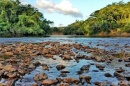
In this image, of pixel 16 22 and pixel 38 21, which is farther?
pixel 38 21

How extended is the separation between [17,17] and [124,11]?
150 ft

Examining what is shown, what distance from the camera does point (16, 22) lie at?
4149 inches

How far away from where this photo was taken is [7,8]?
4168 inches

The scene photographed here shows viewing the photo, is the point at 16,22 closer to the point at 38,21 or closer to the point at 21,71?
the point at 38,21

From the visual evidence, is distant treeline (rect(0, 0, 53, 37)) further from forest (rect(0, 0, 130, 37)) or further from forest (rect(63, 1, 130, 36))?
forest (rect(63, 1, 130, 36))

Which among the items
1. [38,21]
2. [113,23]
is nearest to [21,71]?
[38,21]

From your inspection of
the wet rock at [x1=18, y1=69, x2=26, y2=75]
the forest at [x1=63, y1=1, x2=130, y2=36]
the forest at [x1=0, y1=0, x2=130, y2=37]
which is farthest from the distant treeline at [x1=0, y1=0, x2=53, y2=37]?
the wet rock at [x1=18, y1=69, x2=26, y2=75]

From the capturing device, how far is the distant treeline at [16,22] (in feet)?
325

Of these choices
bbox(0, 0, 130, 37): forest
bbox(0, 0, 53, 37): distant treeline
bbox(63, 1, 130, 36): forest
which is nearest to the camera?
bbox(0, 0, 53, 37): distant treeline

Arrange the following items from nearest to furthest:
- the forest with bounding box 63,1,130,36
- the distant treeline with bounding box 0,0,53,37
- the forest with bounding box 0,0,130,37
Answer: the distant treeline with bounding box 0,0,53,37 → the forest with bounding box 0,0,130,37 → the forest with bounding box 63,1,130,36

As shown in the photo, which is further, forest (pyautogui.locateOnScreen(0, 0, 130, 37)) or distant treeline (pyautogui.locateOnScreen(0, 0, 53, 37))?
forest (pyautogui.locateOnScreen(0, 0, 130, 37))

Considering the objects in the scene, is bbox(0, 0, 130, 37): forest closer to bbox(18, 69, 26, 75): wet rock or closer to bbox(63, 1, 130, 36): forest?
bbox(63, 1, 130, 36): forest

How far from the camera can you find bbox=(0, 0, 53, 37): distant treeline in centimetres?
9894

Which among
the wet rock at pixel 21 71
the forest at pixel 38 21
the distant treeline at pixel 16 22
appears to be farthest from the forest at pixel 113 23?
the wet rock at pixel 21 71
